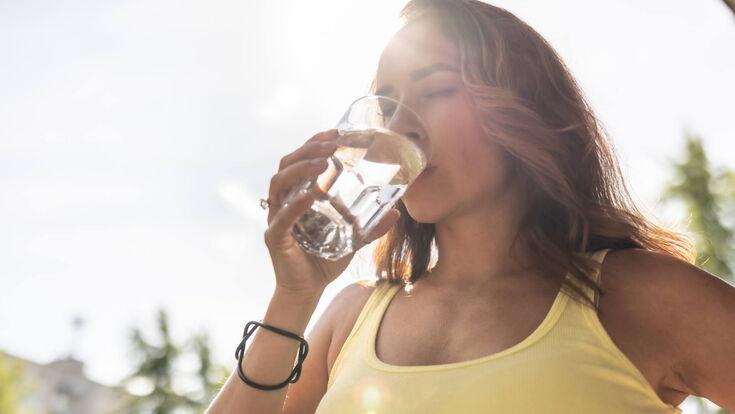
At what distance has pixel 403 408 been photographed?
1.71m

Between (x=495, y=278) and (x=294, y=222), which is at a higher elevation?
(x=294, y=222)

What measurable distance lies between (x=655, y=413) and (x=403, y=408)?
1.80ft

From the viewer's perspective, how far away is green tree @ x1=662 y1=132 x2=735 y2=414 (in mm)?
12922

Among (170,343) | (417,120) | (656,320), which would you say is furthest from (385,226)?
(170,343)

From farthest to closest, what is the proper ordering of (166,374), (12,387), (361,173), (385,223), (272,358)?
(166,374), (12,387), (272,358), (385,223), (361,173)

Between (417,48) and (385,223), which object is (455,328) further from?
(417,48)

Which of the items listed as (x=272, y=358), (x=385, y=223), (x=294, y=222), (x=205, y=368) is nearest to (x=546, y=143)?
(x=385, y=223)

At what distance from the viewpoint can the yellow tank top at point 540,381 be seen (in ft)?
5.22

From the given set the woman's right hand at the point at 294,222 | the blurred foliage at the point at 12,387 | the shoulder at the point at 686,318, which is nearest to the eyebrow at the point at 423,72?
the woman's right hand at the point at 294,222

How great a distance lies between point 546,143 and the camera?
2029 millimetres

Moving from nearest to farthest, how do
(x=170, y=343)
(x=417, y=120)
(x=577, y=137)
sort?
(x=417, y=120) → (x=577, y=137) → (x=170, y=343)

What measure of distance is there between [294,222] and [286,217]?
0.09ft

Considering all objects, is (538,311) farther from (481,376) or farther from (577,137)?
(577,137)

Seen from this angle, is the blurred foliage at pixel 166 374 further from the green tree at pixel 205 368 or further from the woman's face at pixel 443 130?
the woman's face at pixel 443 130
